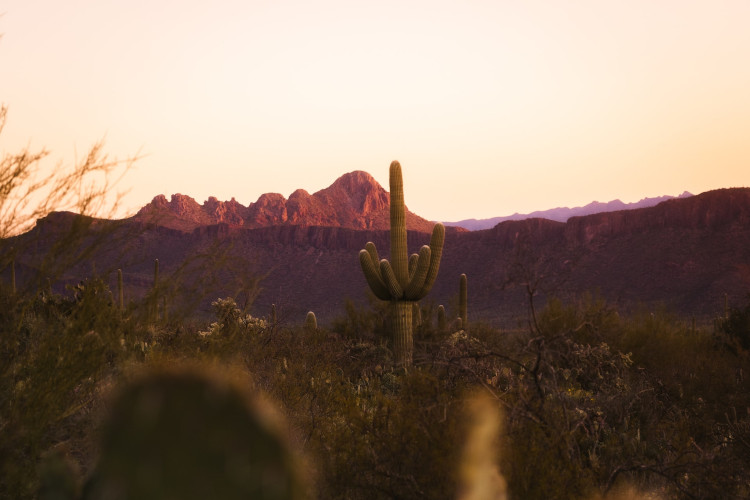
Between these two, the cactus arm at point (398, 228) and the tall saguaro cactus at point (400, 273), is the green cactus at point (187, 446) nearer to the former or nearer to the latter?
the tall saguaro cactus at point (400, 273)

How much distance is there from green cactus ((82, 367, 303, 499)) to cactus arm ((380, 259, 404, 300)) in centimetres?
1378

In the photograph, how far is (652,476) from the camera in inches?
231

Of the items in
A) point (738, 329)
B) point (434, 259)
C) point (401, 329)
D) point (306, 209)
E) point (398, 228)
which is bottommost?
point (738, 329)

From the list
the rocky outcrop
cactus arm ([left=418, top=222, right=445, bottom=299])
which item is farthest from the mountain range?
the rocky outcrop

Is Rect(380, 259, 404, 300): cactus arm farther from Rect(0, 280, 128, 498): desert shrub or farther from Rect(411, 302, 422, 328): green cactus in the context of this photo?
Rect(0, 280, 128, 498): desert shrub

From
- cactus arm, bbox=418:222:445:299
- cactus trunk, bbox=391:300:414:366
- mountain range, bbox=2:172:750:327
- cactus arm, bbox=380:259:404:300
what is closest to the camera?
cactus trunk, bbox=391:300:414:366

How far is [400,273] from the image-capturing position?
51.5ft

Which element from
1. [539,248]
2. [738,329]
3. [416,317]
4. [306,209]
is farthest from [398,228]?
[306,209]

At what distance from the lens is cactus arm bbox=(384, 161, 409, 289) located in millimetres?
15719

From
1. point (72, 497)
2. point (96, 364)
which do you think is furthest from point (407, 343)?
point (72, 497)

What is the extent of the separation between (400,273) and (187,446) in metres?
14.3

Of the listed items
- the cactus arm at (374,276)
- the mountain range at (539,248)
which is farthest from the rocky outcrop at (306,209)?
the cactus arm at (374,276)

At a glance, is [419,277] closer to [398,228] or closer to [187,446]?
[398,228]

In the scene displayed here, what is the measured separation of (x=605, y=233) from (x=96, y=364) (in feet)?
197
